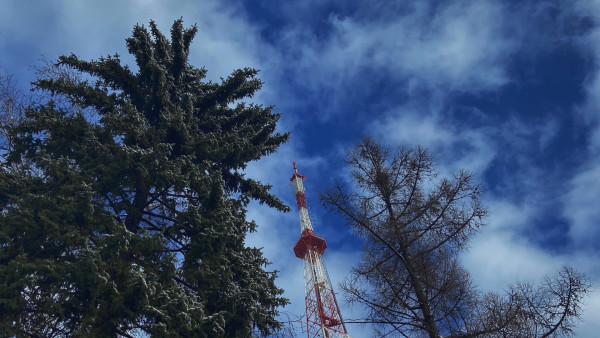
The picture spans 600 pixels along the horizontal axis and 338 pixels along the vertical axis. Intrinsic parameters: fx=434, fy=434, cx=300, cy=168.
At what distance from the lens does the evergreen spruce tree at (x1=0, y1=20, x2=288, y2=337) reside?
680 centimetres

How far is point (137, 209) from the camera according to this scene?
30.2 ft

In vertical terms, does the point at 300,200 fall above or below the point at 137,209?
above

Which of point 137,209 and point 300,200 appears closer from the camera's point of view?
point 137,209

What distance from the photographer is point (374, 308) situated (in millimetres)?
7363

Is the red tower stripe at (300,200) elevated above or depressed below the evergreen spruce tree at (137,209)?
above

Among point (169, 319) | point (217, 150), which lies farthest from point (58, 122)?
point (169, 319)

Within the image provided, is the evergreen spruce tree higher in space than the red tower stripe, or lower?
lower

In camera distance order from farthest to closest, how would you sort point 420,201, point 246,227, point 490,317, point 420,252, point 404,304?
point 246,227 → point 420,201 → point 420,252 → point 404,304 → point 490,317

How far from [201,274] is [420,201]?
447cm

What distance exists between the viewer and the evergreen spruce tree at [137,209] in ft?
22.3

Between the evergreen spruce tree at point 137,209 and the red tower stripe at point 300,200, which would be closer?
the evergreen spruce tree at point 137,209

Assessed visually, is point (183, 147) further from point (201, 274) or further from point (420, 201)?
point (420, 201)

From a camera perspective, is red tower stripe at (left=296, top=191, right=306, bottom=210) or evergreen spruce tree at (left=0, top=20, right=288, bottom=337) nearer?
evergreen spruce tree at (left=0, top=20, right=288, bottom=337)

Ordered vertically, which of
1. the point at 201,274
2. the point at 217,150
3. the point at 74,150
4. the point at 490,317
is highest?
the point at 217,150
